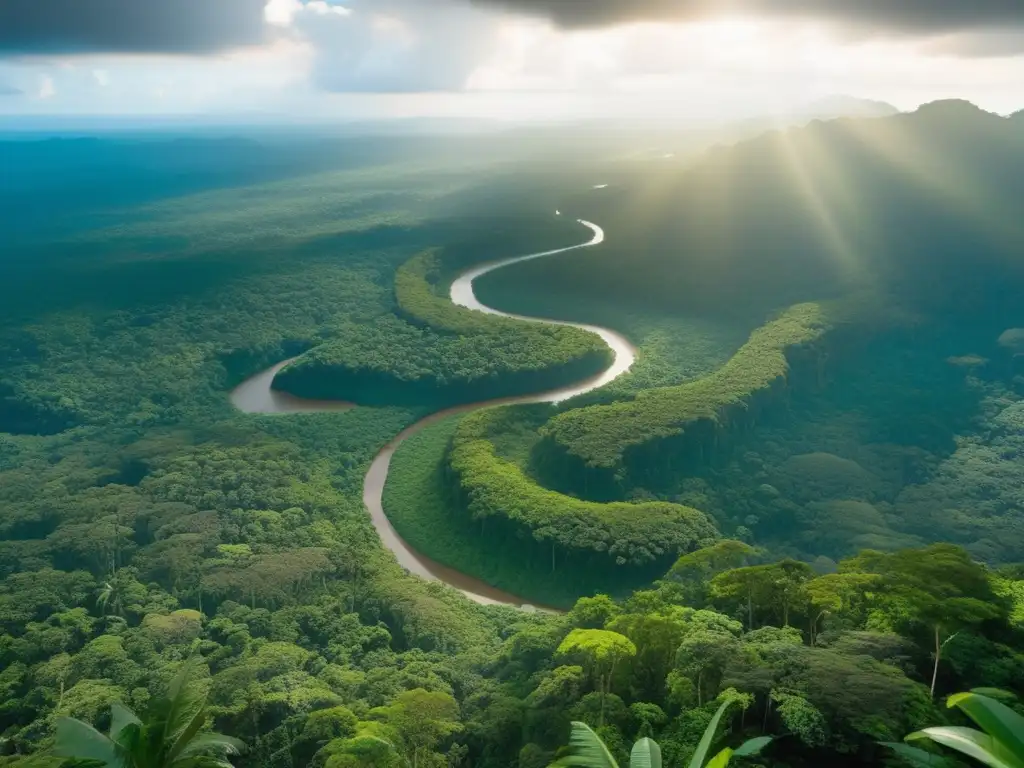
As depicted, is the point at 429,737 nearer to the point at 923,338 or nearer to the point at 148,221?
the point at 923,338

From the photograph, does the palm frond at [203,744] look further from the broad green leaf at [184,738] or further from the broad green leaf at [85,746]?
the broad green leaf at [85,746]

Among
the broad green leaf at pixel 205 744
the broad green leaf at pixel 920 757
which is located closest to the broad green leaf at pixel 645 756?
the broad green leaf at pixel 920 757

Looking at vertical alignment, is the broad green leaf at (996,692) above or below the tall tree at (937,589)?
above

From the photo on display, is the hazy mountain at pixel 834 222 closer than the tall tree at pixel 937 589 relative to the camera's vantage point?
No

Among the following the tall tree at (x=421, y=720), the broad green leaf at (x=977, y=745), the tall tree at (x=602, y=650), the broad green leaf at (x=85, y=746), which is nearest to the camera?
the broad green leaf at (x=977, y=745)

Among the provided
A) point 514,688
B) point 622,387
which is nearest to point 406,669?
point 514,688

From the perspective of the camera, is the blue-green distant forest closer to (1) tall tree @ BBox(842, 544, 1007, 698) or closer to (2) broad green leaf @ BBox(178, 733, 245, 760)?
(1) tall tree @ BBox(842, 544, 1007, 698)

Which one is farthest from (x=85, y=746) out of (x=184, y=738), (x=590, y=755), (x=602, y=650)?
(x=602, y=650)
